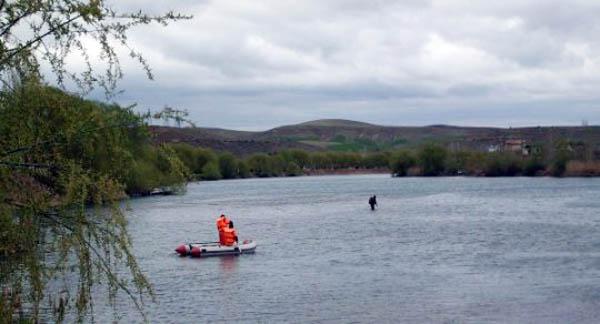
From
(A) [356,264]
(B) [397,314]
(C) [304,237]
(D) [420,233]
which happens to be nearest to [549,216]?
(D) [420,233]

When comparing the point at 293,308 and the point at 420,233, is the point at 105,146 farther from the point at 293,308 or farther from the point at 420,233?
the point at 420,233

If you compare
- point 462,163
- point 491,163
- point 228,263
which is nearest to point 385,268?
point 228,263

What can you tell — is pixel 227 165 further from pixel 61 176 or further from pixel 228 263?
pixel 61 176

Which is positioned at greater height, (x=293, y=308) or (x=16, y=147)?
(x=16, y=147)

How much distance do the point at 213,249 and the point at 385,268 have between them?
1011 centimetres

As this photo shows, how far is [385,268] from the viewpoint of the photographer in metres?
36.2

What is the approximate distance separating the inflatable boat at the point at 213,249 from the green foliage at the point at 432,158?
408ft

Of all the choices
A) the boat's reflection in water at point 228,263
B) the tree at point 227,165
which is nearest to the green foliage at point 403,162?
the tree at point 227,165

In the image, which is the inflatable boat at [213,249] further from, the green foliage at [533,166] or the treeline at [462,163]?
the green foliage at [533,166]

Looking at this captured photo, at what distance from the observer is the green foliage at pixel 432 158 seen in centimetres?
16498

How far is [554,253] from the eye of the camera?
3962cm

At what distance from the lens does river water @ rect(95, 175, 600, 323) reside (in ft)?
86.1

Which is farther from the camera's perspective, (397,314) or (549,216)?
(549,216)

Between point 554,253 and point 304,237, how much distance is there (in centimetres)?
1642
